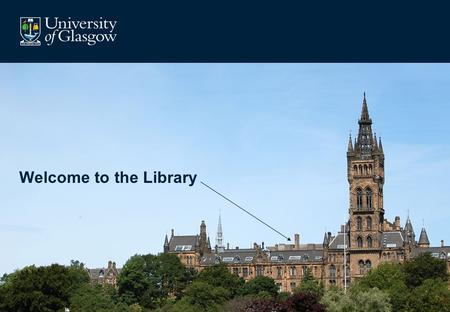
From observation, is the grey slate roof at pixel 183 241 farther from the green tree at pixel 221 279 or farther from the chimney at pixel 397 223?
the chimney at pixel 397 223

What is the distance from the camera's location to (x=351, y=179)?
557 feet

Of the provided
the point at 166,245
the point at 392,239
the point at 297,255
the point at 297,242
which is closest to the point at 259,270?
the point at 297,255

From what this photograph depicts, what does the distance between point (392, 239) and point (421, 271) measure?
72.3ft

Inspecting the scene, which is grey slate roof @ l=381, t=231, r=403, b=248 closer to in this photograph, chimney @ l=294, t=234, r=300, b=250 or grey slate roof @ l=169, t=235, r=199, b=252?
chimney @ l=294, t=234, r=300, b=250

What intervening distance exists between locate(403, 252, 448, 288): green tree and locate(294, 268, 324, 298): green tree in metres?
12.2

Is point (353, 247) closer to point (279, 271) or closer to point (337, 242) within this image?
point (337, 242)

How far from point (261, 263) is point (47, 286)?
82688mm

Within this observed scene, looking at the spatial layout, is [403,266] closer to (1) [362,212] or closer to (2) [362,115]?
(1) [362,212]

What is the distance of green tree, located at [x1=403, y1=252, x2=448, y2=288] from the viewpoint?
477 ft

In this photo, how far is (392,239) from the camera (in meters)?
168

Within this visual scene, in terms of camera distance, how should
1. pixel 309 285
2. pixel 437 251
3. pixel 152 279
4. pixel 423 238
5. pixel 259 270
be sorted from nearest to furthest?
pixel 309 285 < pixel 152 279 < pixel 437 251 < pixel 259 270 < pixel 423 238

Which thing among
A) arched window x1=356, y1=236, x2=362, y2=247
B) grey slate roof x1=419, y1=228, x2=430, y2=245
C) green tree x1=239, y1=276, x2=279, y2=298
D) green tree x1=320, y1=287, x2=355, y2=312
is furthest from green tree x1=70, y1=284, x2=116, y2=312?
grey slate roof x1=419, y1=228, x2=430, y2=245

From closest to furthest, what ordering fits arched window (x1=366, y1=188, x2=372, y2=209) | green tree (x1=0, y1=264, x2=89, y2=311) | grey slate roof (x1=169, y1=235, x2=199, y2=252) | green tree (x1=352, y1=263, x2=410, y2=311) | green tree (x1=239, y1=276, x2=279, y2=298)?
green tree (x1=0, y1=264, x2=89, y2=311), green tree (x1=352, y1=263, x2=410, y2=311), green tree (x1=239, y1=276, x2=279, y2=298), arched window (x1=366, y1=188, x2=372, y2=209), grey slate roof (x1=169, y1=235, x2=199, y2=252)
